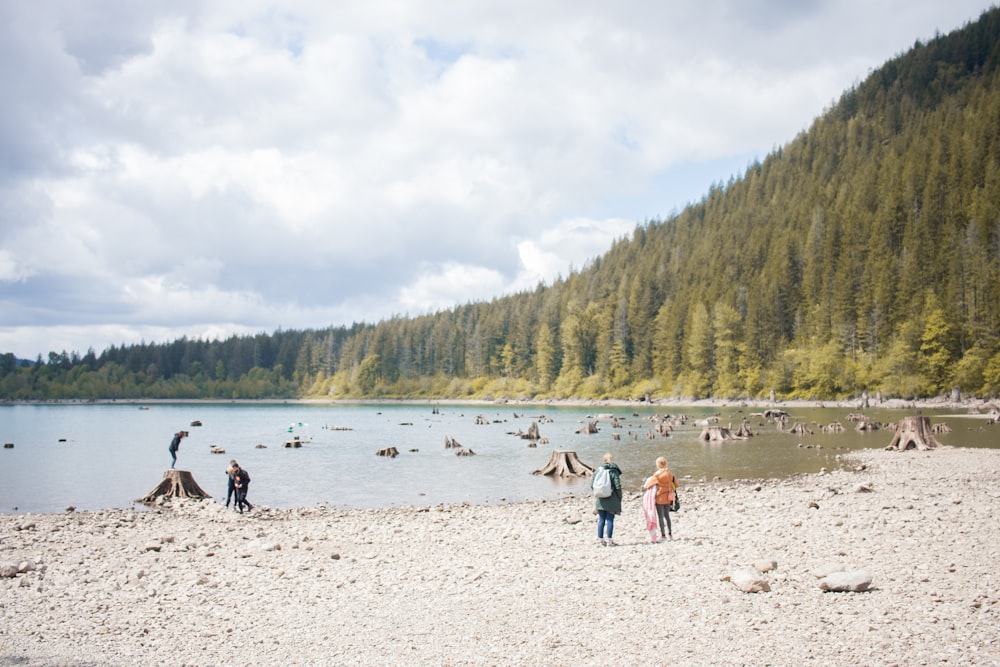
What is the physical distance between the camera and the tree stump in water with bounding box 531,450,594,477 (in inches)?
1383

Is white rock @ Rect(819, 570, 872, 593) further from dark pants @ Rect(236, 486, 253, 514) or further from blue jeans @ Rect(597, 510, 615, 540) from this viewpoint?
dark pants @ Rect(236, 486, 253, 514)

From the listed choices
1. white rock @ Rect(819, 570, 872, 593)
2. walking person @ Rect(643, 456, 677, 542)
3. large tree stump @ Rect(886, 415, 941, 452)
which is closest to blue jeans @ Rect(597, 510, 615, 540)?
walking person @ Rect(643, 456, 677, 542)

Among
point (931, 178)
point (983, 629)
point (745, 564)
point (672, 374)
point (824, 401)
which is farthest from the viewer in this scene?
point (672, 374)

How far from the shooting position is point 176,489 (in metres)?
28.4

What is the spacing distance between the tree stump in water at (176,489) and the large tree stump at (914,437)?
37913 mm

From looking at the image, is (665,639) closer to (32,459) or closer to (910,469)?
(910,469)

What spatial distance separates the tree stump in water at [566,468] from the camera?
115ft

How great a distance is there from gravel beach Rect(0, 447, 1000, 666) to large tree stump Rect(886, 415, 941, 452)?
20791mm

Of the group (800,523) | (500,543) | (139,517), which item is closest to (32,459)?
(139,517)

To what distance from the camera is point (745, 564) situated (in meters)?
13.5

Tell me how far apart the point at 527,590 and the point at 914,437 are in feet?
120

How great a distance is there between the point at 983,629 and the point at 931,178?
152898 mm

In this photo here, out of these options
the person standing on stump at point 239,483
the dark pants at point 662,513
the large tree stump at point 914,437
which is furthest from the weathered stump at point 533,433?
the dark pants at point 662,513

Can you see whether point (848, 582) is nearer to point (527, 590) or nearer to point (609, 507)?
point (527, 590)
